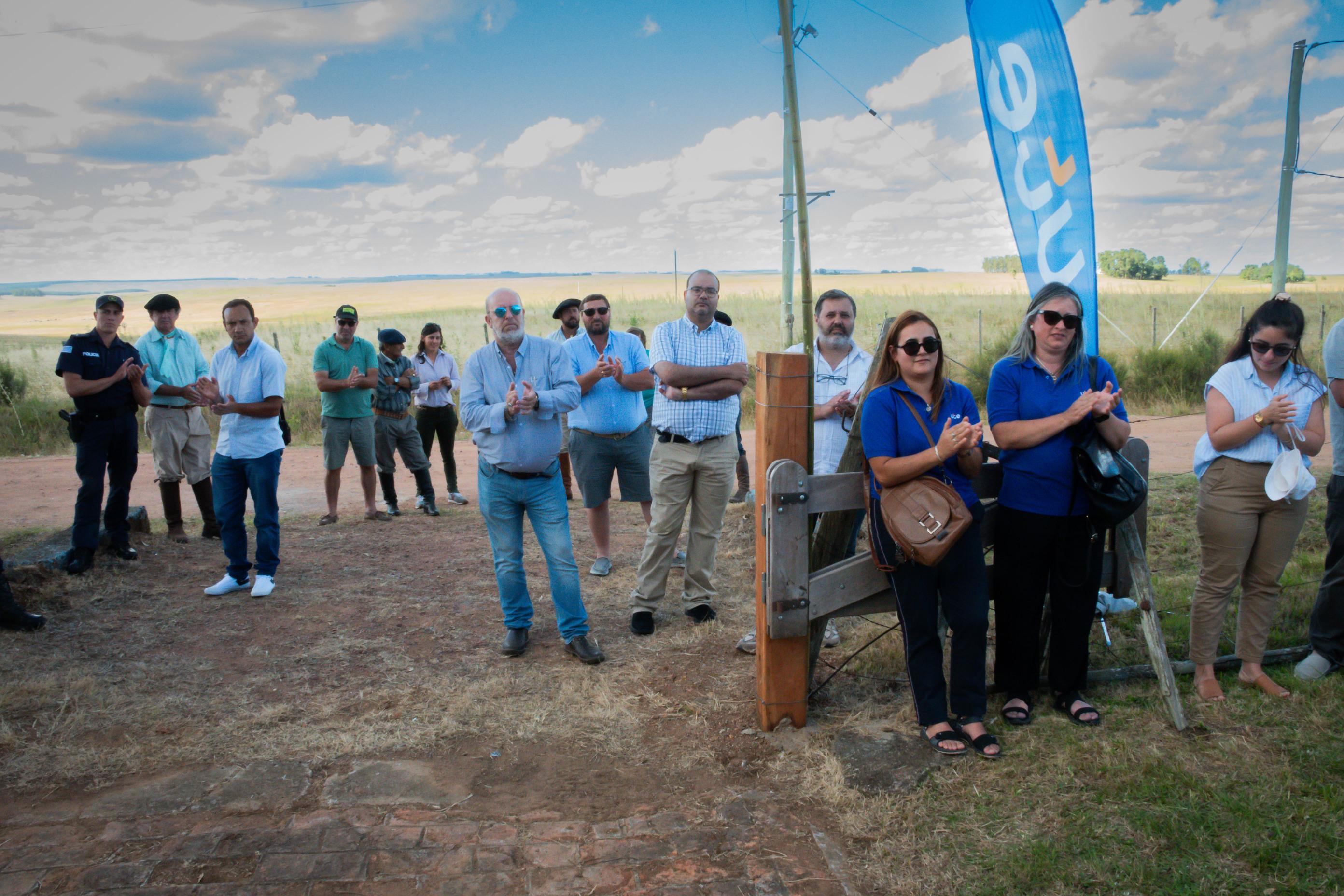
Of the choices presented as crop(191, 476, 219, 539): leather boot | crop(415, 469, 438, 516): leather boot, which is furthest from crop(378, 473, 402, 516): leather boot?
crop(191, 476, 219, 539): leather boot

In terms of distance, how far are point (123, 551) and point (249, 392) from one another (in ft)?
6.61

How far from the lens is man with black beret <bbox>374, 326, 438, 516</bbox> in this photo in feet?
29.0

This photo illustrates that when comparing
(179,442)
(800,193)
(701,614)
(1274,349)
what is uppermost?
(800,193)

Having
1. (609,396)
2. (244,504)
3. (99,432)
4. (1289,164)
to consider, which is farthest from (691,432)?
(1289,164)

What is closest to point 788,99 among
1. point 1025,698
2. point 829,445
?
point 829,445

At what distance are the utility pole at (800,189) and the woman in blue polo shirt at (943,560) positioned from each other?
0.94ft

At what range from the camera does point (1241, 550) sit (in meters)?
4.01

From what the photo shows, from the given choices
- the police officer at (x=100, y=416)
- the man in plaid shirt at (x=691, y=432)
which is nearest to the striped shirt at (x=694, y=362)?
the man in plaid shirt at (x=691, y=432)

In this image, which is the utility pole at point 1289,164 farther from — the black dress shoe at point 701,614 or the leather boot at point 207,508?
the leather boot at point 207,508

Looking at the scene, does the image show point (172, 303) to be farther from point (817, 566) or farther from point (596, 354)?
point (817, 566)

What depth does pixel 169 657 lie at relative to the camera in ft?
17.0

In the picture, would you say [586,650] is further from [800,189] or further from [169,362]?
[169,362]

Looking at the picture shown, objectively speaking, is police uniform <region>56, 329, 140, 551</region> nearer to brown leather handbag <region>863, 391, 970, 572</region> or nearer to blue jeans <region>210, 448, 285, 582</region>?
blue jeans <region>210, 448, 285, 582</region>

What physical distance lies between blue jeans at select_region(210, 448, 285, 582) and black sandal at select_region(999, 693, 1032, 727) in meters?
4.86
